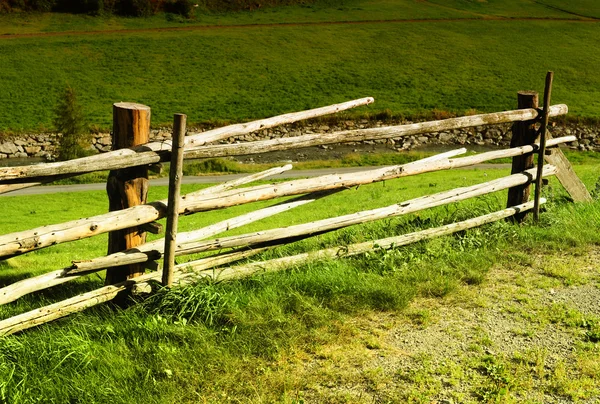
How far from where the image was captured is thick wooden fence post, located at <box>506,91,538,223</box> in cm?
865

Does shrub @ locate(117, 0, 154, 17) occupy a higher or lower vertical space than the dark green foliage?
higher

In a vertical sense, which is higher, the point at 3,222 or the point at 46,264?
the point at 46,264

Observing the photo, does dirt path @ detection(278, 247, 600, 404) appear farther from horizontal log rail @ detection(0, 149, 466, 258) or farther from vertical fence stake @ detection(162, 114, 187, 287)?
horizontal log rail @ detection(0, 149, 466, 258)

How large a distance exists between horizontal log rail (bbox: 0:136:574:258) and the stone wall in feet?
121

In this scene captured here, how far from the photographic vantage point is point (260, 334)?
5309 millimetres

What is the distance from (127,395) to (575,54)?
64343mm

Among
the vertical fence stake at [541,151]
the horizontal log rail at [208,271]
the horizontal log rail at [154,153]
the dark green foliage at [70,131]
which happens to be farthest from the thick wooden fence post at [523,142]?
the dark green foliage at [70,131]

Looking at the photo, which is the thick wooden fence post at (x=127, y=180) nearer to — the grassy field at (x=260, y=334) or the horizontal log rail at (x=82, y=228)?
the horizontal log rail at (x=82, y=228)

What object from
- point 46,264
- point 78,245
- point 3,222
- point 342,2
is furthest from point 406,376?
point 342,2

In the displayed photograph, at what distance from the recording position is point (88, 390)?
4.47m

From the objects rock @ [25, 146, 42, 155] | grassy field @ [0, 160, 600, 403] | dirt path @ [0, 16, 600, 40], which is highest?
dirt path @ [0, 16, 600, 40]

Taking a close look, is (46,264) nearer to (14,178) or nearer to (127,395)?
(14,178)

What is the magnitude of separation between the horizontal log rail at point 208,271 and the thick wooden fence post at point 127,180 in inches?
11.0

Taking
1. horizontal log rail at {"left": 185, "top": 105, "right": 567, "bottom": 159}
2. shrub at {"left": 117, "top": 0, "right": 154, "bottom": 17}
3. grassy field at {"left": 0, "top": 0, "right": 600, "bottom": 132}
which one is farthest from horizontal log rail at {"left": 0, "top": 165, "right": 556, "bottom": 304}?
shrub at {"left": 117, "top": 0, "right": 154, "bottom": 17}
